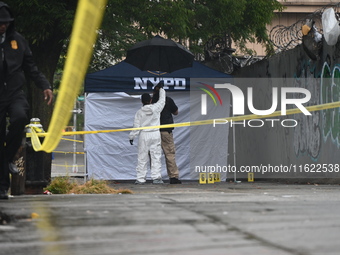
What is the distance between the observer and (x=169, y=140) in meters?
15.6

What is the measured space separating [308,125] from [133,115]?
3866 mm

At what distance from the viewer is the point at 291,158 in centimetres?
1542

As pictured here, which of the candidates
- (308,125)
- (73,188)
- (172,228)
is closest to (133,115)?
(308,125)

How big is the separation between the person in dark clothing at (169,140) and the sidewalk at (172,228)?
8.52m

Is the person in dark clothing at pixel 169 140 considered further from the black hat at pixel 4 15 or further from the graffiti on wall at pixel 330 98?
the black hat at pixel 4 15

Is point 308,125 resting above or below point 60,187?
above

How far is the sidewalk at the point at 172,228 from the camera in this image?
4.02 meters

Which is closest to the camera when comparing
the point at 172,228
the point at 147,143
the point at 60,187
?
the point at 172,228

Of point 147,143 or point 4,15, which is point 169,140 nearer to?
point 147,143

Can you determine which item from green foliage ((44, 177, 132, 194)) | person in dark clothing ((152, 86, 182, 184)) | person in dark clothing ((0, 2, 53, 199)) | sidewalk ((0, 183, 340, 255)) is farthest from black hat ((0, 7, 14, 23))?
person in dark clothing ((152, 86, 182, 184))

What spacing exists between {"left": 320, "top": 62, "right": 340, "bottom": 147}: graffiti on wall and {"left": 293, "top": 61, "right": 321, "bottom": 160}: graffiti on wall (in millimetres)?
255

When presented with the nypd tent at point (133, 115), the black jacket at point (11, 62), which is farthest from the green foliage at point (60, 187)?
the nypd tent at point (133, 115)

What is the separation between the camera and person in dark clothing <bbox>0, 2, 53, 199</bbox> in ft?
24.1

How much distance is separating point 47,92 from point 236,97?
9.43 metres
